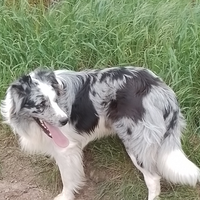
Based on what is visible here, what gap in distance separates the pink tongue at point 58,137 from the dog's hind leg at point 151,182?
0.48 m

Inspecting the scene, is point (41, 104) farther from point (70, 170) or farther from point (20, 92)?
point (70, 170)

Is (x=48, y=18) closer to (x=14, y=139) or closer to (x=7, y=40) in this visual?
(x=7, y=40)

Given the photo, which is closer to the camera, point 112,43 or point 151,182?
point 151,182

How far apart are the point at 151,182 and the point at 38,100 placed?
102cm

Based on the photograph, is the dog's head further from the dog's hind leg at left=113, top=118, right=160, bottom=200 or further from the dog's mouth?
the dog's hind leg at left=113, top=118, right=160, bottom=200

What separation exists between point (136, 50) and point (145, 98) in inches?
42.9

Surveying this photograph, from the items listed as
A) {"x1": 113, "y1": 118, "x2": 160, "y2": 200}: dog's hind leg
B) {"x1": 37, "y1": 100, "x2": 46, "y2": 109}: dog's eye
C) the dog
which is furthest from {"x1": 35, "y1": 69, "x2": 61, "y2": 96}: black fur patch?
{"x1": 113, "y1": 118, "x2": 160, "y2": 200}: dog's hind leg

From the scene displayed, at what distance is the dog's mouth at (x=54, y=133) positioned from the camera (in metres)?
3.41

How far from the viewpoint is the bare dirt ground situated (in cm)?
379

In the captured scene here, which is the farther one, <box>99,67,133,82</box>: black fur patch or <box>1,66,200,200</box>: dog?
<box>99,67,133,82</box>: black fur patch

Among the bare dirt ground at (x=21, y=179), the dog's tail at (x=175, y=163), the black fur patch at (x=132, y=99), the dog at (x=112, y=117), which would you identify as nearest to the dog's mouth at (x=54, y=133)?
the dog at (x=112, y=117)

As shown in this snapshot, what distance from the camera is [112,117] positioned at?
11.6 ft

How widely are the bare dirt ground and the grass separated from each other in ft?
0.53

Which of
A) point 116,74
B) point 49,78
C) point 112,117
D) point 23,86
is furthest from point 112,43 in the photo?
point 23,86
